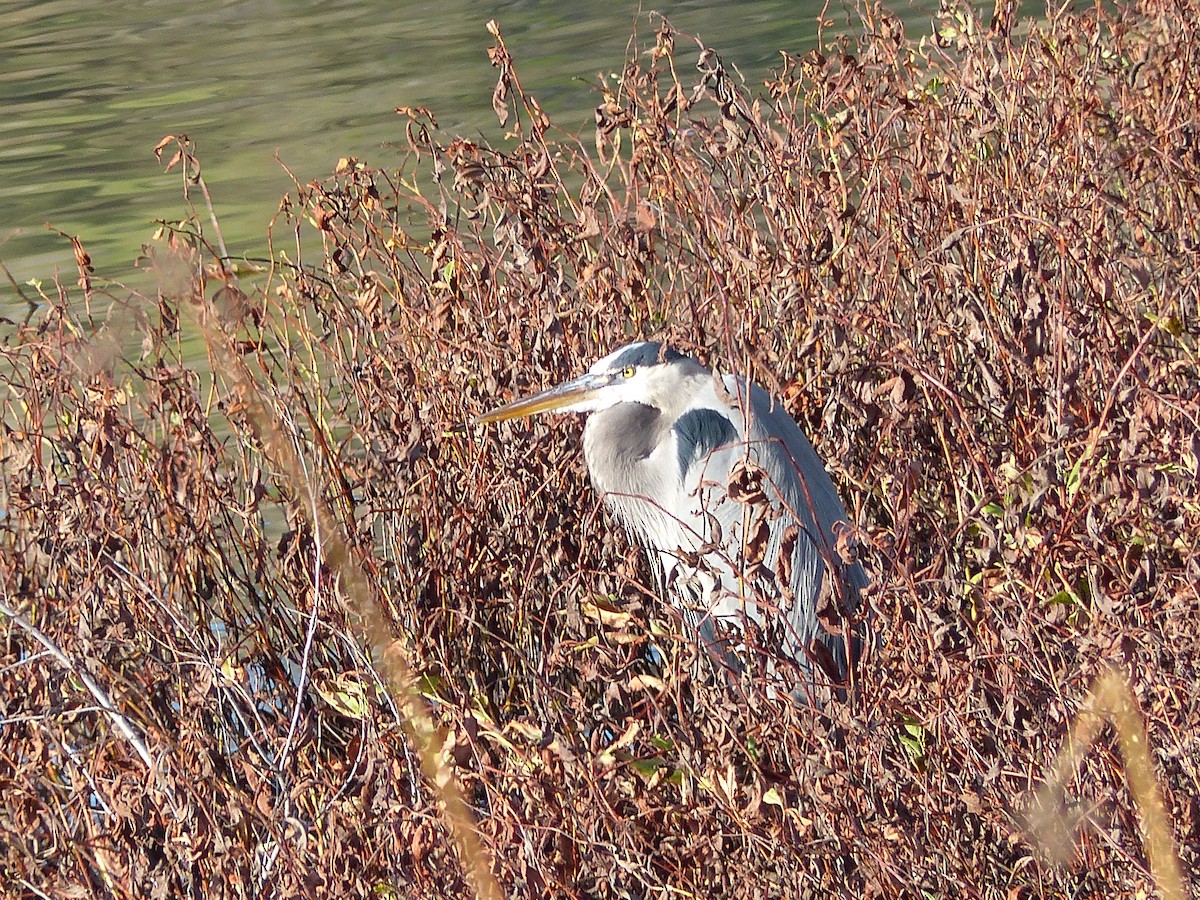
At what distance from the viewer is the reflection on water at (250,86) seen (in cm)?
1154

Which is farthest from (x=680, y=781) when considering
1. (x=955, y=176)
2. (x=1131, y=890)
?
(x=955, y=176)

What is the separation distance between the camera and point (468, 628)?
3.50m

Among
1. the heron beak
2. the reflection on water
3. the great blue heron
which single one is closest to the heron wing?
the great blue heron

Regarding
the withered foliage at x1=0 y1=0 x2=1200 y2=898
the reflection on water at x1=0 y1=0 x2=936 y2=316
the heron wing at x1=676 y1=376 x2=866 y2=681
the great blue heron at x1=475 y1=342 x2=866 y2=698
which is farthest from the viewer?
the reflection on water at x1=0 y1=0 x2=936 y2=316

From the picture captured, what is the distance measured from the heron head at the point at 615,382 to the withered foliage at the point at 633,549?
8cm

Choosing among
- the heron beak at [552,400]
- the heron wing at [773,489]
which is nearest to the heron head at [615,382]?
the heron beak at [552,400]

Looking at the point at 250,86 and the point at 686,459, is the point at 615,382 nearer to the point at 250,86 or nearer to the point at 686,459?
the point at 686,459

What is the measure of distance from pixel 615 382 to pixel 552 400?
145 mm

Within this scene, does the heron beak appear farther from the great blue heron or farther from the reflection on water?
the reflection on water

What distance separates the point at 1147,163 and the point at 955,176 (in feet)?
1.49

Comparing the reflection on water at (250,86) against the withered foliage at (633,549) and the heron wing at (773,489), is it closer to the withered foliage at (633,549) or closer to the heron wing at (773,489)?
the withered foliage at (633,549)

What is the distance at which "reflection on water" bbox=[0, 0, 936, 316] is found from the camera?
454 inches

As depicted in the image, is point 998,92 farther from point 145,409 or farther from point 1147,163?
point 145,409

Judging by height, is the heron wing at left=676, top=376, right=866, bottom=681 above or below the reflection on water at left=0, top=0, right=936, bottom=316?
below
